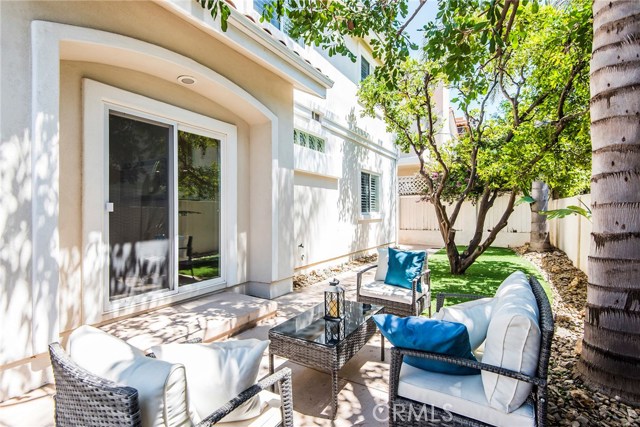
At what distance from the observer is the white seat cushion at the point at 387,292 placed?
4.82 meters

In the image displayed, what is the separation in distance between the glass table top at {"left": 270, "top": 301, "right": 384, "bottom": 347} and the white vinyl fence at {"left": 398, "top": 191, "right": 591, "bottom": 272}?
8.01m

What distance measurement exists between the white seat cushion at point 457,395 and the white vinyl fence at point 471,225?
28.8 feet

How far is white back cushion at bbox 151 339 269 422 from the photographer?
181 centimetres

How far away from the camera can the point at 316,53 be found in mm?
9070

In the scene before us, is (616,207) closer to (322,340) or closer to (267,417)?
(322,340)

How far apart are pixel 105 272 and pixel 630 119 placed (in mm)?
5851

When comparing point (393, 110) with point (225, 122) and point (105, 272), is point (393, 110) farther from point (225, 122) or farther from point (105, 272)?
point (105, 272)

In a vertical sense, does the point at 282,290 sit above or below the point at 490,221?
below

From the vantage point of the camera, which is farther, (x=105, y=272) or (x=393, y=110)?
(x=393, y=110)

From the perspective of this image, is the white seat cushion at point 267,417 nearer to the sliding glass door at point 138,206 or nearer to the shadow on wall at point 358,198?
the sliding glass door at point 138,206

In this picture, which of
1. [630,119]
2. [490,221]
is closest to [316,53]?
[630,119]

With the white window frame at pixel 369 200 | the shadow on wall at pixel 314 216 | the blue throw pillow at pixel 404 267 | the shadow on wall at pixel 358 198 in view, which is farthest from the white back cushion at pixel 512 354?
the white window frame at pixel 369 200

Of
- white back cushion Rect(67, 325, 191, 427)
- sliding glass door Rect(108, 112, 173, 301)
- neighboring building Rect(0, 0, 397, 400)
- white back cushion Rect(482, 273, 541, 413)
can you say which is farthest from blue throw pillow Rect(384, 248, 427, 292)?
white back cushion Rect(67, 325, 191, 427)

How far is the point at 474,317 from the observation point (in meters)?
2.90
